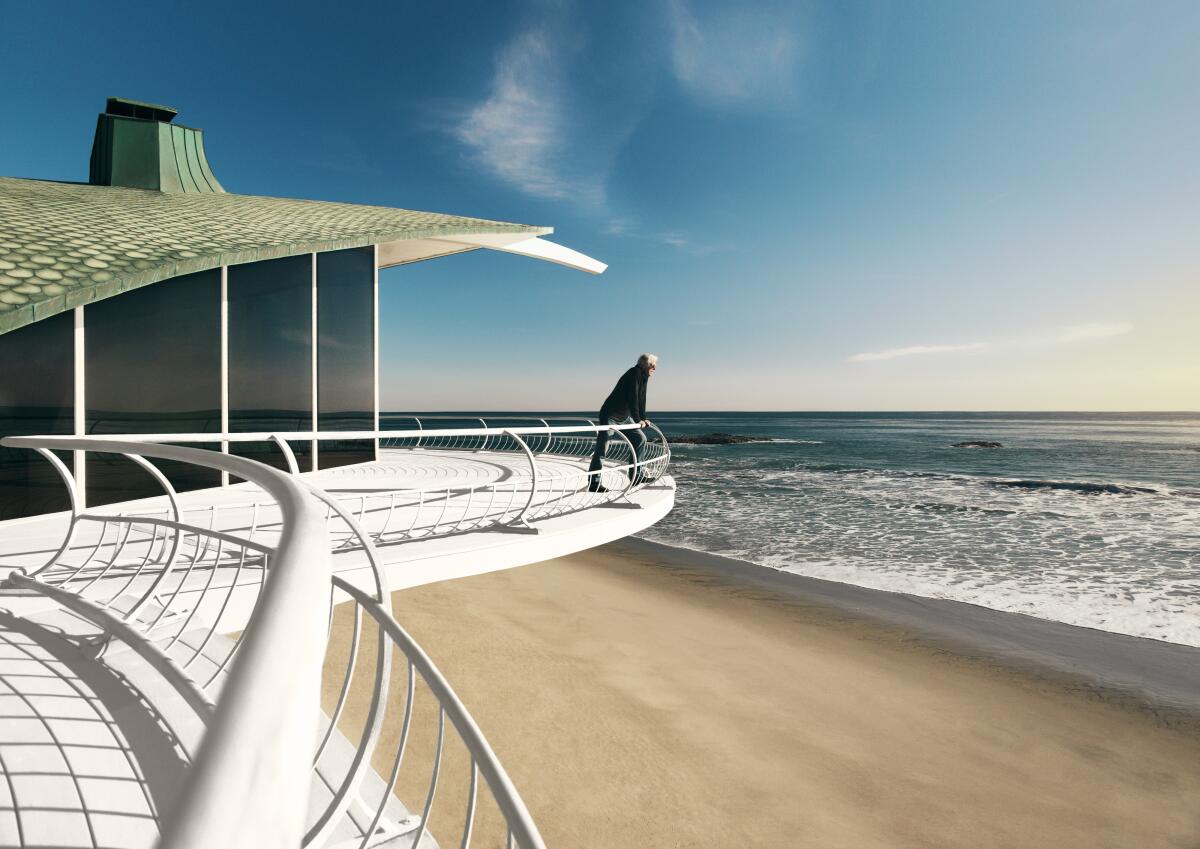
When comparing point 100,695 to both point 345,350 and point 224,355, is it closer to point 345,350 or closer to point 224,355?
point 224,355

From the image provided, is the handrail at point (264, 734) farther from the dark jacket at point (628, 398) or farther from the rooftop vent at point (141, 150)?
the rooftop vent at point (141, 150)

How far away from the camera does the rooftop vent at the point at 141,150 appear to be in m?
12.6

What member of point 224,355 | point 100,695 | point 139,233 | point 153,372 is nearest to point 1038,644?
point 100,695

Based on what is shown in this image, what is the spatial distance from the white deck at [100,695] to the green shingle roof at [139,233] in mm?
2259

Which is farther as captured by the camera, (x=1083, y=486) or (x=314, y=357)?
(x=1083, y=486)

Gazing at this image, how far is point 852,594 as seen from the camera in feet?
36.4

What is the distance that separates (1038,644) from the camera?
884cm

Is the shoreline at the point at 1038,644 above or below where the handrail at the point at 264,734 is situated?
below

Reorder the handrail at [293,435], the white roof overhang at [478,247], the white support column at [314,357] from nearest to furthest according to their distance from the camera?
the handrail at [293,435]
the white support column at [314,357]
the white roof overhang at [478,247]

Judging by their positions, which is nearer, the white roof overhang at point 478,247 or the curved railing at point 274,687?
the curved railing at point 274,687

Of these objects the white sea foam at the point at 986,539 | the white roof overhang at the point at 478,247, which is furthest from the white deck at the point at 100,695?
the white sea foam at the point at 986,539

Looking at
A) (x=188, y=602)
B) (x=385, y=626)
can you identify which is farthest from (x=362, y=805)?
(x=188, y=602)

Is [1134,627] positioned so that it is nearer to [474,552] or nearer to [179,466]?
[474,552]

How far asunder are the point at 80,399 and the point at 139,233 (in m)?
2.42
